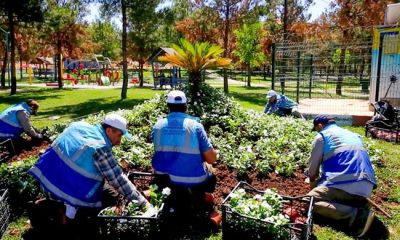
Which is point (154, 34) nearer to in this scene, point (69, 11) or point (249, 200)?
point (69, 11)

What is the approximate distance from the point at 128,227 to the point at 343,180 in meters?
2.69

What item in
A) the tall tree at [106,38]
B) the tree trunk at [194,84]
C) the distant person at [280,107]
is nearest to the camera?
the tree trunk at [194,84]

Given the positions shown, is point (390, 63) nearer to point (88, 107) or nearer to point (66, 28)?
point (88, 107)

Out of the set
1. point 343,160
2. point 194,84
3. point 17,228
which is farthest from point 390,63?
point 17,228

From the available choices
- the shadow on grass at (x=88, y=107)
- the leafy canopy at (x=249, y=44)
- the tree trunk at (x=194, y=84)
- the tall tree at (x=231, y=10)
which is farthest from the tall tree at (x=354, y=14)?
the tree trunk at (x=194, y=84)

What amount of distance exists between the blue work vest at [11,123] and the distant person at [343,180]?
20.4 ft

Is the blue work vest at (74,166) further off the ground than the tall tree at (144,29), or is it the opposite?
the tall tree at (144,29)

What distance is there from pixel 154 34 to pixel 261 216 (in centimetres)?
A: 2845

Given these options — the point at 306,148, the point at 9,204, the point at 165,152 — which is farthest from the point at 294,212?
the point at 9,204

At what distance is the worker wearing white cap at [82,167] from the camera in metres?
3.97

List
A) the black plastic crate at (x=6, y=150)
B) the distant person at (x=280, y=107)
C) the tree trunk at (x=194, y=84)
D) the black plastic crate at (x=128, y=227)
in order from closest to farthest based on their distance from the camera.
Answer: the black plastic crate at (x=128, y=227), the black plastic crate at (x=6, y=150), the tree trunk at (x=194, y=84), the distant person at (x=280, y=107)

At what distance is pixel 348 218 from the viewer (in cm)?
483

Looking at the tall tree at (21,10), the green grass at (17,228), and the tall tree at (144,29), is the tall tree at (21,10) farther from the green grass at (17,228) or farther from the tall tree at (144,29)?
the green grass at (17,228)

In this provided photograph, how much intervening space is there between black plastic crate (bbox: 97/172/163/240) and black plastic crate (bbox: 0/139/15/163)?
14.9 feet
